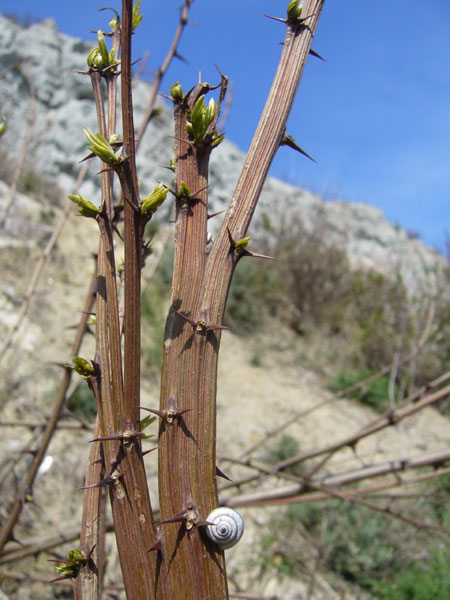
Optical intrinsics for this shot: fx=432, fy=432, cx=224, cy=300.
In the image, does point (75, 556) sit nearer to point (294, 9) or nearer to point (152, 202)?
point (152, 202)

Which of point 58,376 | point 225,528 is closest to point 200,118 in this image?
point 225,528

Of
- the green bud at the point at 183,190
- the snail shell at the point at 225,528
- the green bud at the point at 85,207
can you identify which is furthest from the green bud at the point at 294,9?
the snail shell at the point at 225,528

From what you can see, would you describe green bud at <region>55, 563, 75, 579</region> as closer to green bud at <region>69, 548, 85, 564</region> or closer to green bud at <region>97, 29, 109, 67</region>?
green bud at <region>69, 548, 85, 564</region>

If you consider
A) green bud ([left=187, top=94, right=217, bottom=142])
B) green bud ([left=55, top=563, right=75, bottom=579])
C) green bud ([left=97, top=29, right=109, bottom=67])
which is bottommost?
green bud ([left=55, top=563, right=75, bottom=579])

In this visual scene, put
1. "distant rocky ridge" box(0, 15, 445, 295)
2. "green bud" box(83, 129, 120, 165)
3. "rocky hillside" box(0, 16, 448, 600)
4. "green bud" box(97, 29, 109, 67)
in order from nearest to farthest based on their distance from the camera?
"green bud" box(83, 129, 120, 165) < "green bud" box(97, 29, 109, 67) < "rocky hillside" box(0, 16, 448, 600) < "distant rocky ridge" box(0, 15, 445, 295)

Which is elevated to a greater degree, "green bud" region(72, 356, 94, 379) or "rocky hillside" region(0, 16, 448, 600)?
"rocky hillside" region(0, 16, 448, 600)

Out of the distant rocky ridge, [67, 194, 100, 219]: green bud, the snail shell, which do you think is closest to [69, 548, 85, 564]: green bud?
the snail shell

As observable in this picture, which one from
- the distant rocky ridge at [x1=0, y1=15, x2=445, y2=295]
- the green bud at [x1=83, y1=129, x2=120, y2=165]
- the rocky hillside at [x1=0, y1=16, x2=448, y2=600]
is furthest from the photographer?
the distant rocky ridge at [x1=0, y1=15, x2=445, y2=295]
